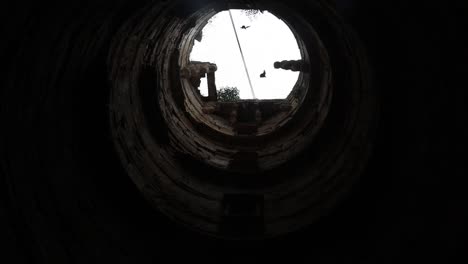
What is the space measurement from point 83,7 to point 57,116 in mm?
1111

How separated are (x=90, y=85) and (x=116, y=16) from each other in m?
0.81

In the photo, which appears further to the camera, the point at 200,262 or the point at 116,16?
the point at 200,262

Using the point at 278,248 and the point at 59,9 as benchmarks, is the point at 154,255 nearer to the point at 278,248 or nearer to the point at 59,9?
the point at 278,248

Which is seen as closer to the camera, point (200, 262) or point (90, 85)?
point (90, 85)

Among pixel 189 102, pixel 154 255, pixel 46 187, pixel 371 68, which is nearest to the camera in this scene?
pixel 46 187

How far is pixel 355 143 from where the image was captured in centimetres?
417

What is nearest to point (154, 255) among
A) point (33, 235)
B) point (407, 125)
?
point (33, 235)

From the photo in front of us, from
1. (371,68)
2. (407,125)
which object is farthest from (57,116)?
(407,125)

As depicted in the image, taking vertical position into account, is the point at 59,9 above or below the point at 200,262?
above

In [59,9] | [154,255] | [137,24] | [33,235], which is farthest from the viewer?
[137,24]

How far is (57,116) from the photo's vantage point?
3.15 metres

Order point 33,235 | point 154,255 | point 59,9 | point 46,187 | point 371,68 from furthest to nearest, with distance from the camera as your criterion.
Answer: point 154,255, point 371,68, point 46,187, point 33,235, point 59,9

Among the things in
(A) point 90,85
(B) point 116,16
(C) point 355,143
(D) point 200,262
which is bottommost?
(D) point 200,262

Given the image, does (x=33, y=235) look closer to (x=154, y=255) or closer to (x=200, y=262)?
(x=154, y=255)
